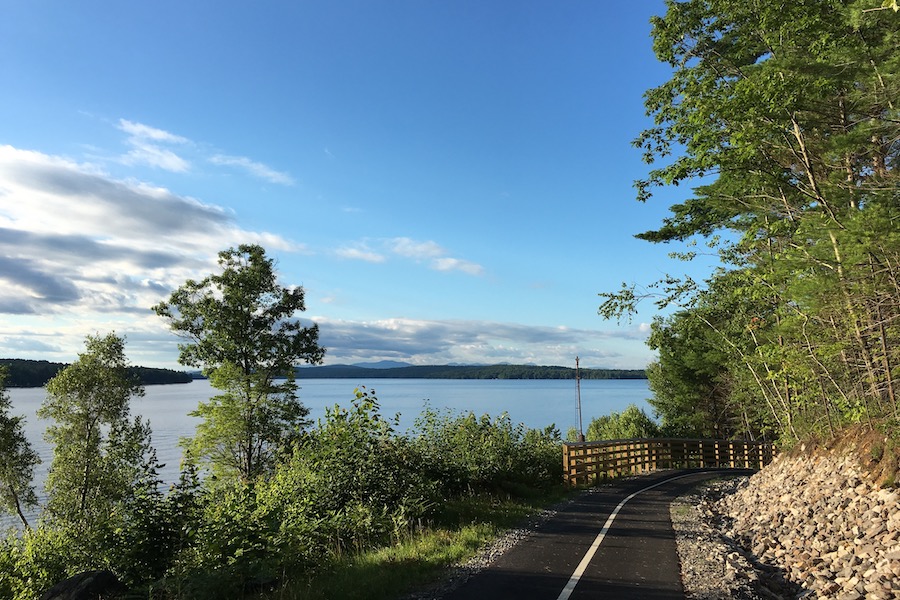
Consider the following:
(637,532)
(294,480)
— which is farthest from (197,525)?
(637,532)

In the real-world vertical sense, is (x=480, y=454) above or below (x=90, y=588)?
above

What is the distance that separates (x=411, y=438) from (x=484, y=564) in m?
6.29

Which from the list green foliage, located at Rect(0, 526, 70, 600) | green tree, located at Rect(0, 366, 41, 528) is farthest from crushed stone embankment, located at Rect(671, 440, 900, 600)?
green tree, located at Rect(0, 366, 41, 528)

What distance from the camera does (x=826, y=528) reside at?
9.52 metres

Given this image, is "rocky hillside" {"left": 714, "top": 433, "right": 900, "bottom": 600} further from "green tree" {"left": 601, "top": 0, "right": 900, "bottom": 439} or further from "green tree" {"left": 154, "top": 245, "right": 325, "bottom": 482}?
"green tree" {"left": 154, "top": 245, "right": 325, "bottom": 482}

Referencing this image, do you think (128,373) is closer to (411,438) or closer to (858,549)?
(411,438)

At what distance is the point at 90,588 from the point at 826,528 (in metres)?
11.9

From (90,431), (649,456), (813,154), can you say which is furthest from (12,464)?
(813,154)

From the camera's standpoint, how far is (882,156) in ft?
42.2

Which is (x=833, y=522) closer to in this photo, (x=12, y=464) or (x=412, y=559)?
(x=412, y=559)

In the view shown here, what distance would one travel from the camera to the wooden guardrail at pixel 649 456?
20391 mm

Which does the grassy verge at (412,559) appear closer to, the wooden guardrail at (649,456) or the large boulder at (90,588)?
the large boulder at (90,588)

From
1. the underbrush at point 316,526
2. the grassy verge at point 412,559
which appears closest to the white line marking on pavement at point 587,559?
→ the grassy verge at point 412,559

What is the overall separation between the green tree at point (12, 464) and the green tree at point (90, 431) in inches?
40.9
